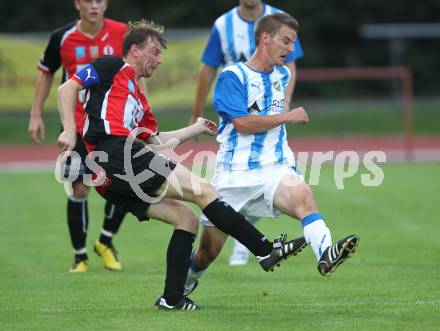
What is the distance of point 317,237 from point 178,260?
2.63ft

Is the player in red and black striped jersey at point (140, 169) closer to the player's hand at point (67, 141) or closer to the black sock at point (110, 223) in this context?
the player's hand at point (67, 141)

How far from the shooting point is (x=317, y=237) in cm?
602

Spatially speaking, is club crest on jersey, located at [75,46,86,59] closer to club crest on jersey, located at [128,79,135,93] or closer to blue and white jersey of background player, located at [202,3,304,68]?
blue and white jersey of background player, located at [202,3,304,68]

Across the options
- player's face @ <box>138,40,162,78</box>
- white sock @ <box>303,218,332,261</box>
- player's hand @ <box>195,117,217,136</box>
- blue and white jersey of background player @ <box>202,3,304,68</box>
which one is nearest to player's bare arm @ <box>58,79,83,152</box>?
player's face @ <box>138,40,162,78</box>

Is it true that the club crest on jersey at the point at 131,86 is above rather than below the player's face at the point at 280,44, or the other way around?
below

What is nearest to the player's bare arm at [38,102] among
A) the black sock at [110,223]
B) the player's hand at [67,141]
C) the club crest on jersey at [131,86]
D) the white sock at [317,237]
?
the black sock at [110,223]

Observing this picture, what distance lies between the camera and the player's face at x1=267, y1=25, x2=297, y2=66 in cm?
650

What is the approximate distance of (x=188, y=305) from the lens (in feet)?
20.5

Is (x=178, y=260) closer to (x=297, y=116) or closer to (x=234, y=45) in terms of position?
(x=297, y=116)

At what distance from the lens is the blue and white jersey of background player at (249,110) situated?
649 cm

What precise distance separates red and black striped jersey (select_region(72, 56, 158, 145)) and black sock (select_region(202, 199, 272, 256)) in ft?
2.19

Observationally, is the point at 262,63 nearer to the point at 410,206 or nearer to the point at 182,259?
the point at 182,259

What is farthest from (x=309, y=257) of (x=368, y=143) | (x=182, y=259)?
(x=368, y=143)

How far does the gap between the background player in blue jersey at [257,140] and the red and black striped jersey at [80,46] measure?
1.93 metres
